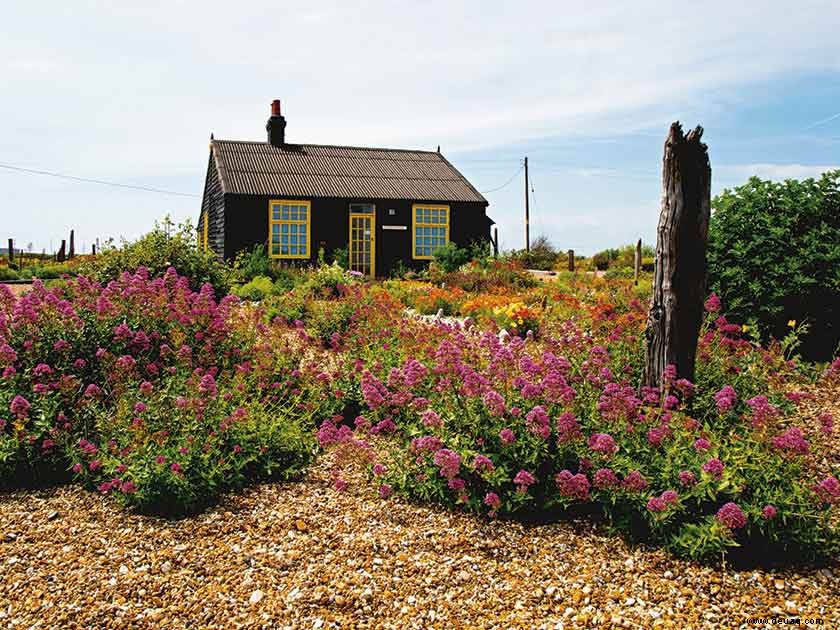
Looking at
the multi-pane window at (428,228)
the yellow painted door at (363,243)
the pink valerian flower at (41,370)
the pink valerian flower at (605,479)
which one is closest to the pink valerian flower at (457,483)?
the pink valerian flower at (605,479)

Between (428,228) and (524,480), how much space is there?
19.6 metres

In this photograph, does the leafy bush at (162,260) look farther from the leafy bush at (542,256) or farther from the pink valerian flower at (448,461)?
the leafy bush at (542,256)

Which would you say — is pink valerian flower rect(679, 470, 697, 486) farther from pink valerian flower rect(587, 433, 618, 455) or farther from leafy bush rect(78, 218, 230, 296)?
leafy bush rect(78, 218, 230, 296)

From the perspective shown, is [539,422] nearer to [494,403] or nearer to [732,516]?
[494,403]

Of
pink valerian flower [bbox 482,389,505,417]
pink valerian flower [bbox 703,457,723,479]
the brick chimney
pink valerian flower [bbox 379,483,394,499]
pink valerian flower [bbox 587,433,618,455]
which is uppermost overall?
the brick chimney

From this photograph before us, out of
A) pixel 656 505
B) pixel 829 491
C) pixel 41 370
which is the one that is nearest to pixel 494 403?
pixel 656 505

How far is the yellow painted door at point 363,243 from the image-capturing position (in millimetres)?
22297

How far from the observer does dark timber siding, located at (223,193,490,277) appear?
68.7 ft

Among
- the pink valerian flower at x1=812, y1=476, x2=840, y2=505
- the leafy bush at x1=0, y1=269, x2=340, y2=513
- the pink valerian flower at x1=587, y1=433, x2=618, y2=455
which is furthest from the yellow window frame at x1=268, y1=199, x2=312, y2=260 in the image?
the pink valerian flower at x1=812, y1=476, x2=840, y2=505

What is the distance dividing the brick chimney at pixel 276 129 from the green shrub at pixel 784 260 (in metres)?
18.4

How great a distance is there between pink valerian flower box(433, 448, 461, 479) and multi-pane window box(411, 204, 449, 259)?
19168mm

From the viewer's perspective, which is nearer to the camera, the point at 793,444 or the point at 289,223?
the point at 793,444

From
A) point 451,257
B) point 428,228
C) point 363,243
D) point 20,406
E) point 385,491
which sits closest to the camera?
point 385,491

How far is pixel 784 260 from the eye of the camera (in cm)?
786
